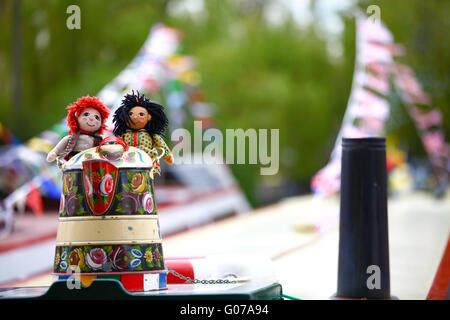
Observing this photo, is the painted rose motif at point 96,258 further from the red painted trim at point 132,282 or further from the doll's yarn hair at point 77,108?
the doll's yarn hair at point 77,108

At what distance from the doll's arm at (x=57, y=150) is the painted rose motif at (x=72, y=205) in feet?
1.00

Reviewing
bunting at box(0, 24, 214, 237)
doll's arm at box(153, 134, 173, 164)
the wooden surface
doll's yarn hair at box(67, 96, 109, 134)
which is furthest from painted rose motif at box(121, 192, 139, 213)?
A: bunting at box(0, 24, 214, 237)

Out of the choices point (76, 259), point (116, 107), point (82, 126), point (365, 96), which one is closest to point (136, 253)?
point (76, 259)

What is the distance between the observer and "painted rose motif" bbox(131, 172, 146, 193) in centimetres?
436

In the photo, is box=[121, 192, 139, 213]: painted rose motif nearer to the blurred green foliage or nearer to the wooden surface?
the wooden surface

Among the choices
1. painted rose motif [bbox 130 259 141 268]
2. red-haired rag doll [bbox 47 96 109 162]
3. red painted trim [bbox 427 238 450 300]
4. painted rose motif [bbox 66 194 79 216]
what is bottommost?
red painted trim [bbox 427 238 450 300]

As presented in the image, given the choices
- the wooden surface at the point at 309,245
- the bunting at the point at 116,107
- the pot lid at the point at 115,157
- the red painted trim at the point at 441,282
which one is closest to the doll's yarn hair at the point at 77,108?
the pot lid at the point at 115,157

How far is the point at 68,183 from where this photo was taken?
4410mm

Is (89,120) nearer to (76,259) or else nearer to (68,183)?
(68,183)

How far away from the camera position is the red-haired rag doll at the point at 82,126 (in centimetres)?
459

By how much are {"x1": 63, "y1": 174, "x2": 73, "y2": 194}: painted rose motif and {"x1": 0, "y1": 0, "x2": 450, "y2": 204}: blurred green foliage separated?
47.8 ft

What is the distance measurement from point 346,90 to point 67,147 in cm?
2081

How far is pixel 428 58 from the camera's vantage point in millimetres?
23656

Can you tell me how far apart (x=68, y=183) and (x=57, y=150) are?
25cm
